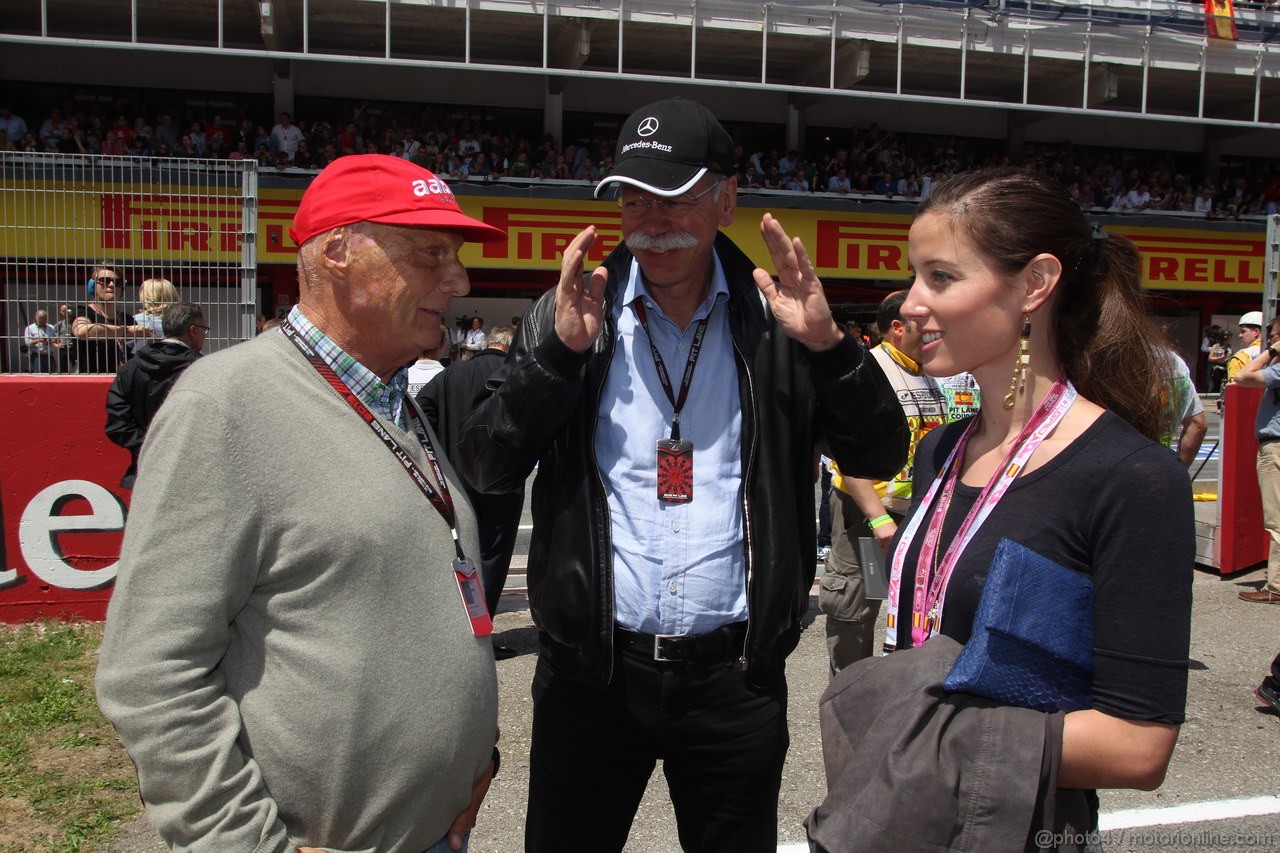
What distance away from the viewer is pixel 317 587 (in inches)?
62.6

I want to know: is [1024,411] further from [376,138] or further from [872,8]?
[872,8]

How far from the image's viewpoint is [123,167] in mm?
5844

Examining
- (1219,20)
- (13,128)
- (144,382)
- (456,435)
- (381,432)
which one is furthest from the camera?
(1219,20)

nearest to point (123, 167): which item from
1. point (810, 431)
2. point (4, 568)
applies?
point (4, 568)

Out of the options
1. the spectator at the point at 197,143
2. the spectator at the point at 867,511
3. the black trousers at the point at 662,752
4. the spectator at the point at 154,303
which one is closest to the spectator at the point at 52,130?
the spectator at the point at 197,143

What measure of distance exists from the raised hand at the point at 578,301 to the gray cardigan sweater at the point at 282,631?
0.58 metres

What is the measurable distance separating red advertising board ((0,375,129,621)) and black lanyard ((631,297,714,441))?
468 cm

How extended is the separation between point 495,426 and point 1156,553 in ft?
4.53

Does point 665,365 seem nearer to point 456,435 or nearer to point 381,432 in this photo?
point 381,432

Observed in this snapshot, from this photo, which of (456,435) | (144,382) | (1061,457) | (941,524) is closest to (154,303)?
(144,382)

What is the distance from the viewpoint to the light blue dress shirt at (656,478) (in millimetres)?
2203

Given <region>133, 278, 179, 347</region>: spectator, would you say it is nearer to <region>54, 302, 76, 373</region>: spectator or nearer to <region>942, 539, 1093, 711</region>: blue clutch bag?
<region>54, 302, 76, 373</region>: spectator

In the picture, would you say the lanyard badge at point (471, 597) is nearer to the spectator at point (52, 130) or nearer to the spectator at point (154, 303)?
the spectator at point (154, 303)

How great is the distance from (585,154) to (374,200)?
73.8 ft
